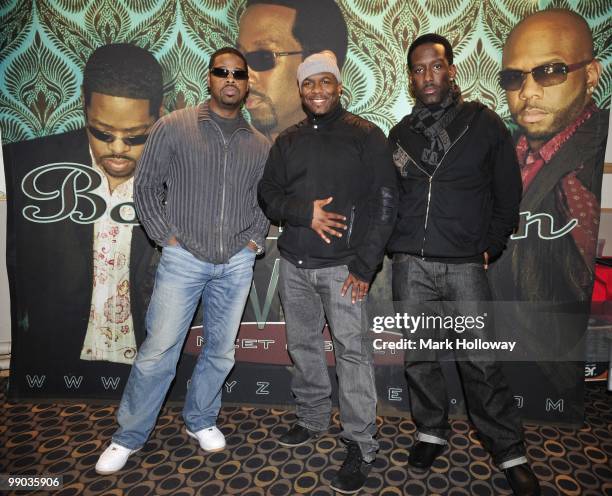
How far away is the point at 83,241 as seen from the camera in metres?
3.09

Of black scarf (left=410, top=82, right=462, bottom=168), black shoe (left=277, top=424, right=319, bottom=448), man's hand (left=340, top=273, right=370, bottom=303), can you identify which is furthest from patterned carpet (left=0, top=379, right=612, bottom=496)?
black scarf (left=410, top=82, right=462, bottom=168)

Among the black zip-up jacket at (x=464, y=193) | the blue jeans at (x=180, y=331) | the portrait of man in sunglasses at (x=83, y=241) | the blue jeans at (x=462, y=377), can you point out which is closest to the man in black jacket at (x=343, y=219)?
the black zip-up jacket at (x=464, y=193)

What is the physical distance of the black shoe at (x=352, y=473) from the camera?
85.6 inches

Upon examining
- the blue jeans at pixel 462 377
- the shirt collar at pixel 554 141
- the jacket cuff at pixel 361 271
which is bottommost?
the blue jeans at pixel 462 377

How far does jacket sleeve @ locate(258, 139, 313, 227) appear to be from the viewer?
2.24 meters

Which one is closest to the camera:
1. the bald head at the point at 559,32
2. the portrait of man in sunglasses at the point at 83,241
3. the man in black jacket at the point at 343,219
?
the man in black jacket at the point at 343,219

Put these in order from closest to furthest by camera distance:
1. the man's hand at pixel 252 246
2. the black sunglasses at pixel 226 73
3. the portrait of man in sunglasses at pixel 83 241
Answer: the black sunglasses at pixel 226 73 → the man's hand at pixel 252 246 → the portrait of man in sunglasses at pixel 83 241

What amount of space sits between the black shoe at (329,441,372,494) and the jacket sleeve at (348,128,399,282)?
990 mm

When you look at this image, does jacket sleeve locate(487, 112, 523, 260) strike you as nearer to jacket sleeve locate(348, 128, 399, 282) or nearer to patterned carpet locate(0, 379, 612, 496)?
jacket sleeve locate(348, 128, 399, 282)

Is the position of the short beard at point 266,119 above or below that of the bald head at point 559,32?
below

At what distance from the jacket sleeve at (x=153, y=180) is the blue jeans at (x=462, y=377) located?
55.9 inches

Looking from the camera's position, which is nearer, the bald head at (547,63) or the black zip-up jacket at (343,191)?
the black zip-up jacket at (343,191)

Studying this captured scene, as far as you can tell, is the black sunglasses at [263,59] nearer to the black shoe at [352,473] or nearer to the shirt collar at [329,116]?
the shirt collar at [329,116]

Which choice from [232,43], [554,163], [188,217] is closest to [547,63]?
[554,163]
